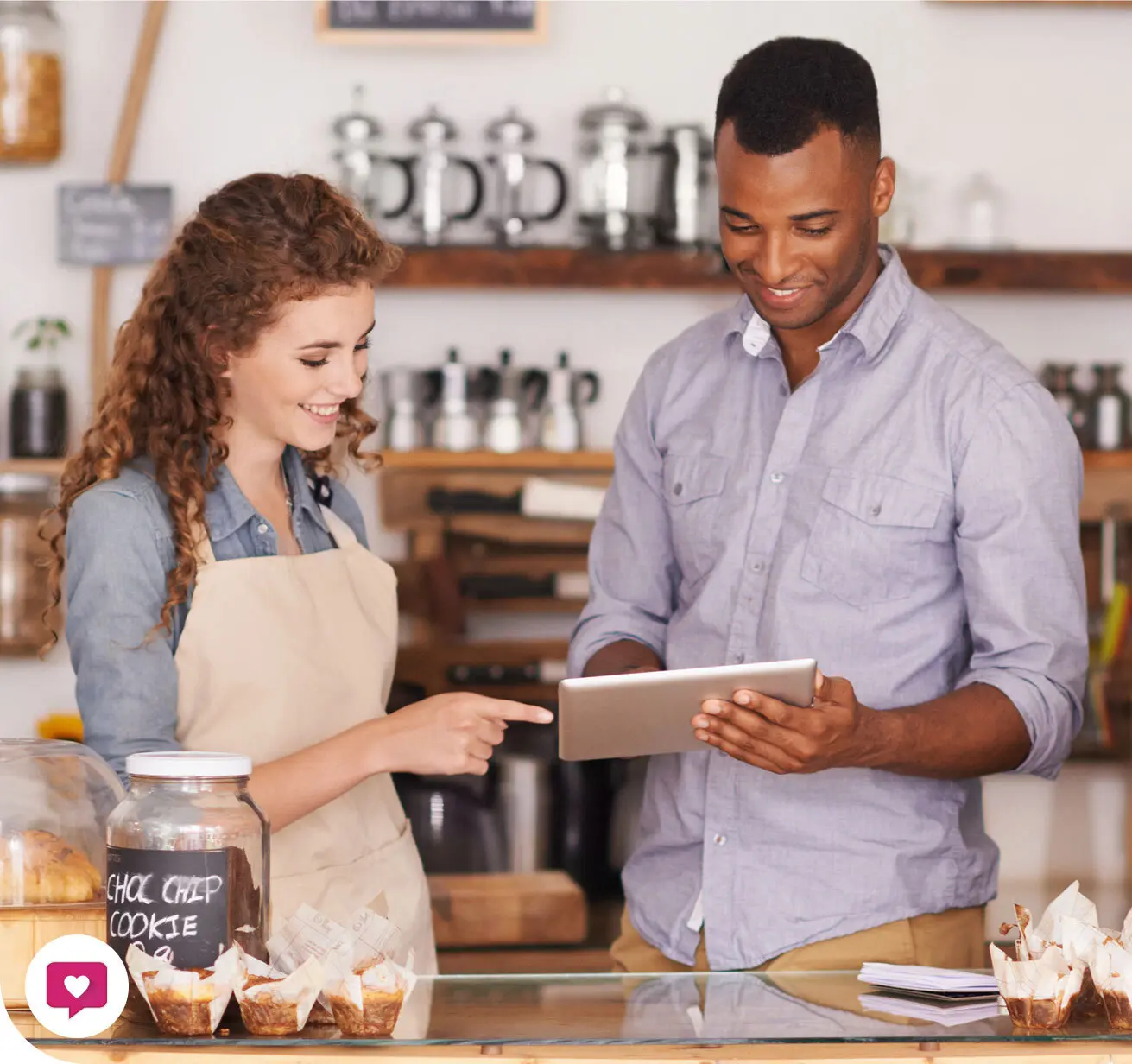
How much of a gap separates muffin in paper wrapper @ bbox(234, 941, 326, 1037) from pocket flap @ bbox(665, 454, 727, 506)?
2.96ft

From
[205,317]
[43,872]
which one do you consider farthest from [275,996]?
[205,317]

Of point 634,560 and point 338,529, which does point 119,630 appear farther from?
point 634,560

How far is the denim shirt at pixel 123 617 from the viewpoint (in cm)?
160

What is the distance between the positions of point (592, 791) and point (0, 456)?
1.57m

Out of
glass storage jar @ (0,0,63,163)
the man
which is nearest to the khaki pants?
the man

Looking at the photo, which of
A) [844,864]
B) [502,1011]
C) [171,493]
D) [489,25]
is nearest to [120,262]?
[489,25]

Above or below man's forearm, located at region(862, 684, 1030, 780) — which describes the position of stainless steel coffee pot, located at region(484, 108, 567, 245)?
above

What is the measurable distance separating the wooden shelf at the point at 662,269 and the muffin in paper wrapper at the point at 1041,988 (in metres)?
2.37

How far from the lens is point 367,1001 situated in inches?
46.6

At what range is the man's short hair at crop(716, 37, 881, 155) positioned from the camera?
1762 mm

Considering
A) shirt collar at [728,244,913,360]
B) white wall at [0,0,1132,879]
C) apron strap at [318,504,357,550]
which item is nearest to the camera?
shirt collar at [728,244,913,360]

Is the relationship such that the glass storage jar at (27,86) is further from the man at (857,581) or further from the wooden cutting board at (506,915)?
the man at (857,581)

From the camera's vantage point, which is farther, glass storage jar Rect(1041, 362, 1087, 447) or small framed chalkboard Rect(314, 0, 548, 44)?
glass storage jar Rect(1041, 362, 1087, 447)

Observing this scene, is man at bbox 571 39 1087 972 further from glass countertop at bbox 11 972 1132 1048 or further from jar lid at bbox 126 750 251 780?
jar lid at bbox 126 750 251 780
